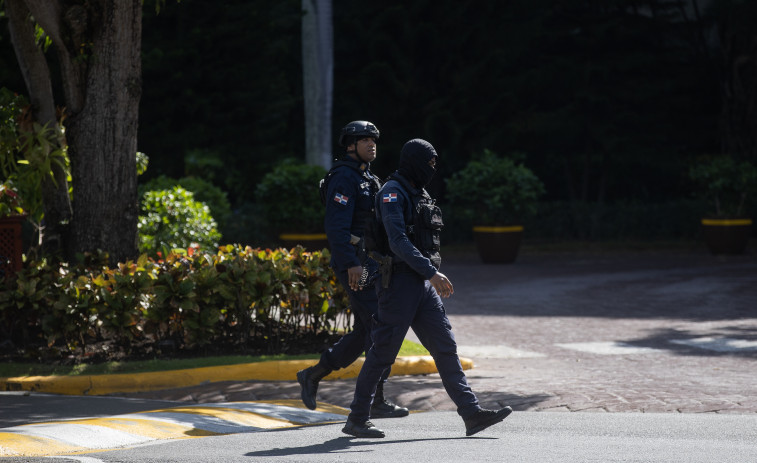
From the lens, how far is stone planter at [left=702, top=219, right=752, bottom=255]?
2258cm

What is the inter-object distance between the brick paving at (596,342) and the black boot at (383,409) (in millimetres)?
573

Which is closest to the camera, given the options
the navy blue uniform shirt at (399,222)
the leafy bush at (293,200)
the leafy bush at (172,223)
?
the navy blue uniform shirt at (399,222)

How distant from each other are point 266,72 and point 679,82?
10.5m

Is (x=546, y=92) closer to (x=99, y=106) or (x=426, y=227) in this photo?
(x=99, y=106)

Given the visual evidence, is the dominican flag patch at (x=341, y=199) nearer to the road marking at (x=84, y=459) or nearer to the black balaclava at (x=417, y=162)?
the black balaclava at (x=417, y=162)

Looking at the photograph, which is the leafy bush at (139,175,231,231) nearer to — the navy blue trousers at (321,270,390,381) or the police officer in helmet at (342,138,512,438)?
the navy blue trousers at (321,270,390,381)

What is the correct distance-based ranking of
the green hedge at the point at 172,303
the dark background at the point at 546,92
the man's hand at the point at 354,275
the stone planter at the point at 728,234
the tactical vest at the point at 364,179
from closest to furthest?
the man's hand at the point at 354,275 < the tactical vest at the point at 364,179 < the green hedge at the point at 172,303 < the stone planter at the point at 728,234 < the dark background at the point at 546,92

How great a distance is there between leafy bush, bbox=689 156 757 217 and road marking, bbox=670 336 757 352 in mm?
11551

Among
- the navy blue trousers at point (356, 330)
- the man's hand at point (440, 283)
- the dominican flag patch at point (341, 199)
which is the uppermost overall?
the dominican flag patch at point (341, 199)

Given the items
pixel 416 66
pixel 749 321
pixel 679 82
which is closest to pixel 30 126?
pixel 749 321

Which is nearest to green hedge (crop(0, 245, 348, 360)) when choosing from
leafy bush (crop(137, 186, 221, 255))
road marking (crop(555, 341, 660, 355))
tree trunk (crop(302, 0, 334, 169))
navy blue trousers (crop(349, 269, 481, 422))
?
road marking (crop(555, 341, 660, 355))

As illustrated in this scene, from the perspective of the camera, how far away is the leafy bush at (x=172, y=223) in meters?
15.0

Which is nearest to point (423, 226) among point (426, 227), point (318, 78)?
point (426, 227)

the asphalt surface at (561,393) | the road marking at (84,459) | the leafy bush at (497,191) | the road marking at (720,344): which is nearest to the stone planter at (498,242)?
the leafy bush at (497,191)
